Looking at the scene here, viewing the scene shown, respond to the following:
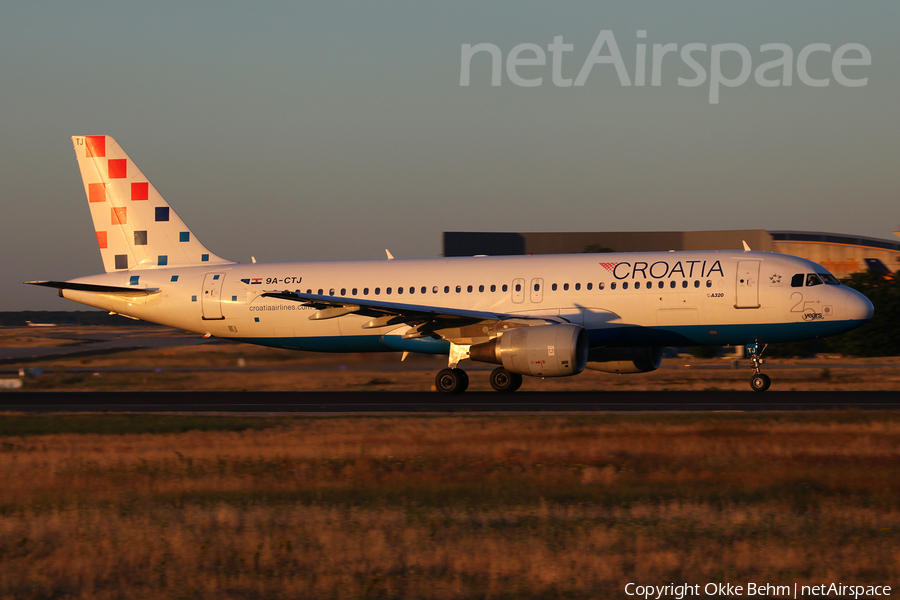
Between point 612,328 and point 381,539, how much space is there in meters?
18.0

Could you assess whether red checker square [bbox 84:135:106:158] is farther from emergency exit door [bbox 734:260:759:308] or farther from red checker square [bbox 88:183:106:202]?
emergency exit door [bbox 734:260:759:308]

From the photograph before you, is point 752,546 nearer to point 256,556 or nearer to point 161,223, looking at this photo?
point 256,556

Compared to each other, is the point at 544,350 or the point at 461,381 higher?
the point at 544,350

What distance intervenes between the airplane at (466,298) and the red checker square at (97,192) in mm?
47

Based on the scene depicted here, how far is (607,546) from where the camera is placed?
869 centimetres

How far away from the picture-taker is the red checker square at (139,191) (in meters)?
32.7

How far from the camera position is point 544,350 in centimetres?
2389

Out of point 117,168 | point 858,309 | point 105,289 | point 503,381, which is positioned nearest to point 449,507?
point 503,381

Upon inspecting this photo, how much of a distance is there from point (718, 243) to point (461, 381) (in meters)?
50.0

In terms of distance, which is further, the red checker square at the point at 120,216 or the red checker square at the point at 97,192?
the red checker square at the point at 97,192

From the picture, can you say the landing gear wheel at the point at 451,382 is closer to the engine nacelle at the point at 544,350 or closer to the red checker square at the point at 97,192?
the engine nacelle at the point at 544,350

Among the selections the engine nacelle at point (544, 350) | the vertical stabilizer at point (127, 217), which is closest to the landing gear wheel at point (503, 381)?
the engine nacelle at point (544, 350)

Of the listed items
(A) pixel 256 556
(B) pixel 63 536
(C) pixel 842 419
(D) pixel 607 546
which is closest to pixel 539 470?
(D) pixel 607 546

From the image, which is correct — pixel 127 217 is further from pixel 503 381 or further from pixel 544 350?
pixel 544 350
